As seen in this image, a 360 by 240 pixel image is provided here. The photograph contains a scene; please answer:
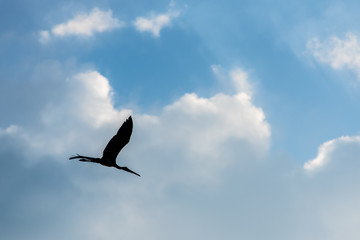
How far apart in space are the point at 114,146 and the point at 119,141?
2.50 feet

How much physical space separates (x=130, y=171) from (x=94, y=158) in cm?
450

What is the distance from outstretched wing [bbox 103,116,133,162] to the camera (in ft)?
91.7

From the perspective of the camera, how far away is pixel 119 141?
28641 millimetres

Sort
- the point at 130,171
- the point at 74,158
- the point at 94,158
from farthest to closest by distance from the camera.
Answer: the point at 130,171 → the point at 94,158 → the point at 74,158

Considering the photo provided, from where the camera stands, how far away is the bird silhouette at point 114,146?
2795 centimetres

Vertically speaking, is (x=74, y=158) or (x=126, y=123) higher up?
(x=126, y=123)

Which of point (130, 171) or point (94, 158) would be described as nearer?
point (94, 158)

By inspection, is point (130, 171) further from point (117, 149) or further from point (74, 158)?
point (74, 158)

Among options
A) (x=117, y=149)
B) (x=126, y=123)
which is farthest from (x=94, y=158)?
(x=126, y=123)

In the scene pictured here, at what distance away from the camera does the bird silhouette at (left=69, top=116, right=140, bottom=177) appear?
91.7 ft

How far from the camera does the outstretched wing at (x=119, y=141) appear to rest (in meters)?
28.0

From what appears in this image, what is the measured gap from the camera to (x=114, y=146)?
Result: 1148 inches

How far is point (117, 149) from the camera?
29.5 meters

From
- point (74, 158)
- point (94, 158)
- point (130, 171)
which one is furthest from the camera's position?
point (130, 171)
